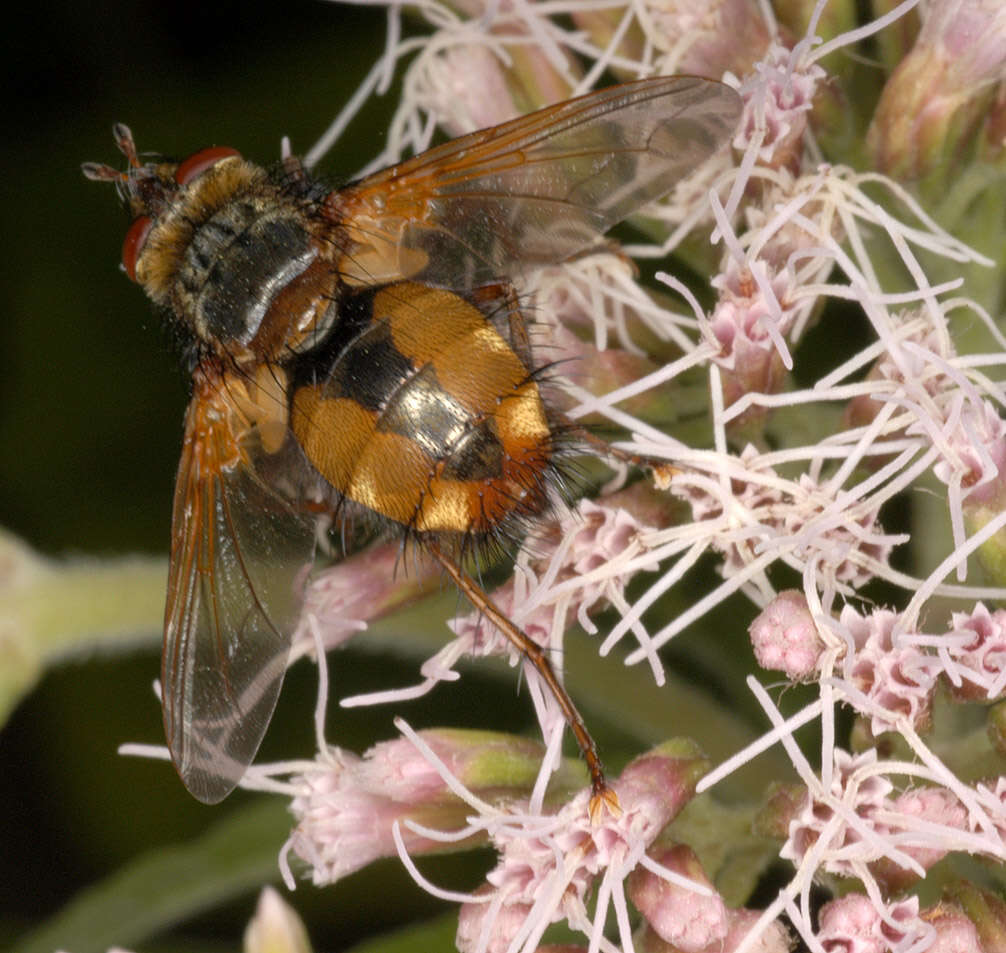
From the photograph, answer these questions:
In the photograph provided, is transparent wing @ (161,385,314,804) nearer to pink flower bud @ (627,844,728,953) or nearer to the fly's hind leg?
the fly's hind leg

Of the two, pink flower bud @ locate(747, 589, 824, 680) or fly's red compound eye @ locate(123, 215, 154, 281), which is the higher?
fly's red compound eye @ locate(123, 215, 154, 281)

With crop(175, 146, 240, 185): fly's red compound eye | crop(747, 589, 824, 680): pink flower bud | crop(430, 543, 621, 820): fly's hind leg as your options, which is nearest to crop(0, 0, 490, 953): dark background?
crop(175, 146, 240, 185): fly's red compound eye

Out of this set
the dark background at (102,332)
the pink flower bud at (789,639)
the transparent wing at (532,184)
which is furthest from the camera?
the dark background at (102,332)

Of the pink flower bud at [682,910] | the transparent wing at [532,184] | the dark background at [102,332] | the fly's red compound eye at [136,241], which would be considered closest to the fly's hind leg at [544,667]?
the pink flower bud at [682,910]

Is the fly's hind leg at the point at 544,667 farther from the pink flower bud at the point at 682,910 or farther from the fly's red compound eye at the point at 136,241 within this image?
the fly's red compound eye at the point at 136,241

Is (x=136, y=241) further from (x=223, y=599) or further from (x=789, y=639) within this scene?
(x=789, y=639)

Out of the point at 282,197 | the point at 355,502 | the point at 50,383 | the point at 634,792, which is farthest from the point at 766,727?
the point at 50,383
